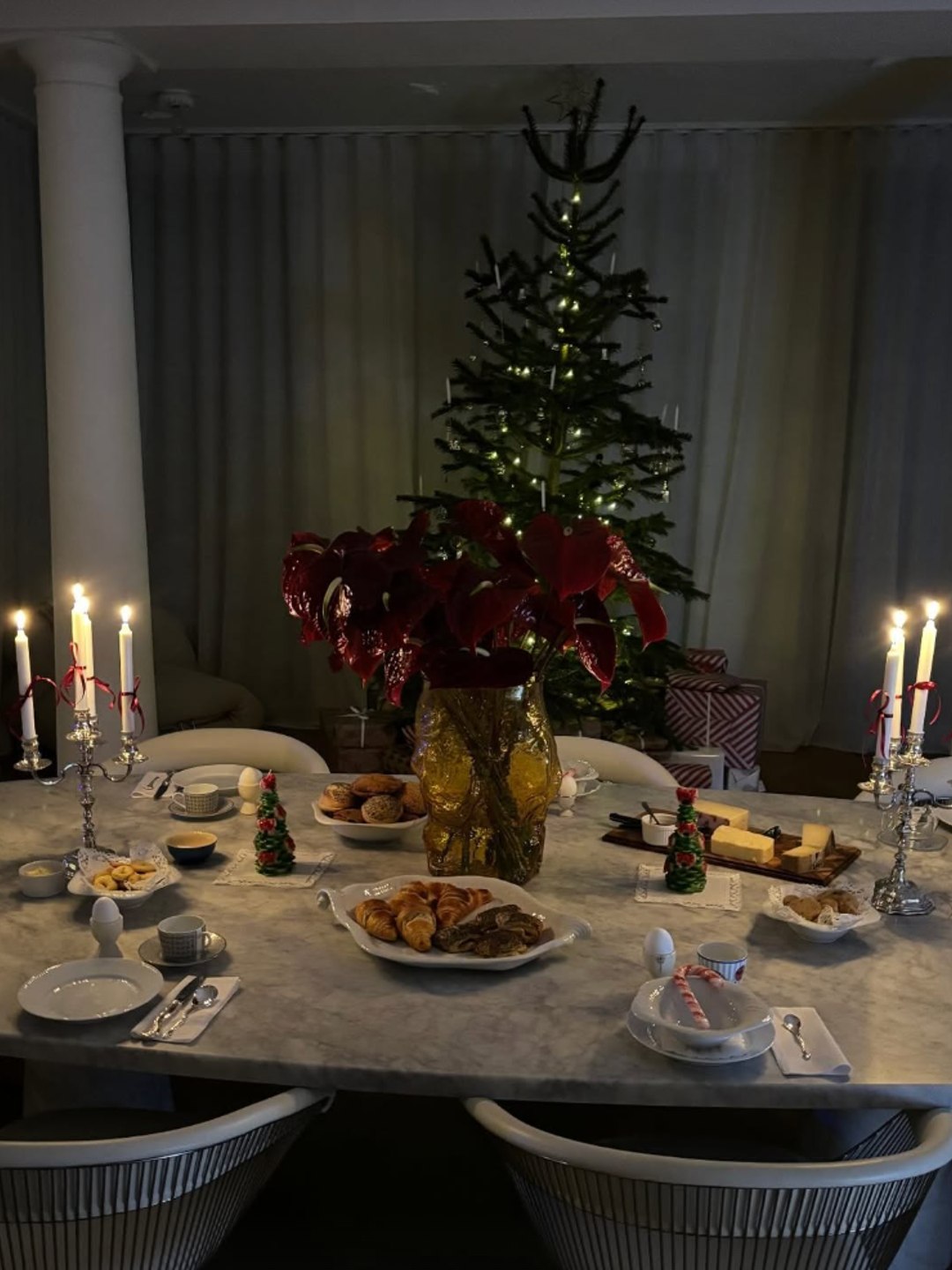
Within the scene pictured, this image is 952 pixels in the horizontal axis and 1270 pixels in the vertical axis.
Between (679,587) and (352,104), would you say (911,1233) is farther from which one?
(352,104)

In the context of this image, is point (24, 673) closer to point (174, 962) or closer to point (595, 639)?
point (174, 962)

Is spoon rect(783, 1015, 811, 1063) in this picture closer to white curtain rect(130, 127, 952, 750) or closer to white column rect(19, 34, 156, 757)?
white column rect(19, 34, 156, 757)

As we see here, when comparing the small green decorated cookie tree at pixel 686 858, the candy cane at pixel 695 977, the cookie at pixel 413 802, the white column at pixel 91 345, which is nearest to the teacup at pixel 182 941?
the cookie at pixel 413 802

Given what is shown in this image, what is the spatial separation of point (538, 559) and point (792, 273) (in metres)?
3.68

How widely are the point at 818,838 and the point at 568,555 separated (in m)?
0.79

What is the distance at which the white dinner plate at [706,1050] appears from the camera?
4.60 ft

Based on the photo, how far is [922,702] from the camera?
176 cm

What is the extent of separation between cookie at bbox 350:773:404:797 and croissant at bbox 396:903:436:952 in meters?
0.50

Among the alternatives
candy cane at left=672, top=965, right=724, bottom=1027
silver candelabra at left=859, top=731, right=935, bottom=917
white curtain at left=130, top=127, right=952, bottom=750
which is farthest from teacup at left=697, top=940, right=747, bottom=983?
white curtain at left=130, top=127, right=952, bottom=750

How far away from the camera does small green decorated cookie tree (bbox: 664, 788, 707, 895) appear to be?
1.92 metres

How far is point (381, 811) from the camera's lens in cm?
211

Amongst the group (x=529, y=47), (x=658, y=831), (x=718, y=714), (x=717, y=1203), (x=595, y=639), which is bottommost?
(x=718, y=714)

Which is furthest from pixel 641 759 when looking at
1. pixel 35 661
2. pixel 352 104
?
pixel 352 104

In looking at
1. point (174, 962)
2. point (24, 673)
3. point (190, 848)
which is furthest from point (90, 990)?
point (24, 673)
